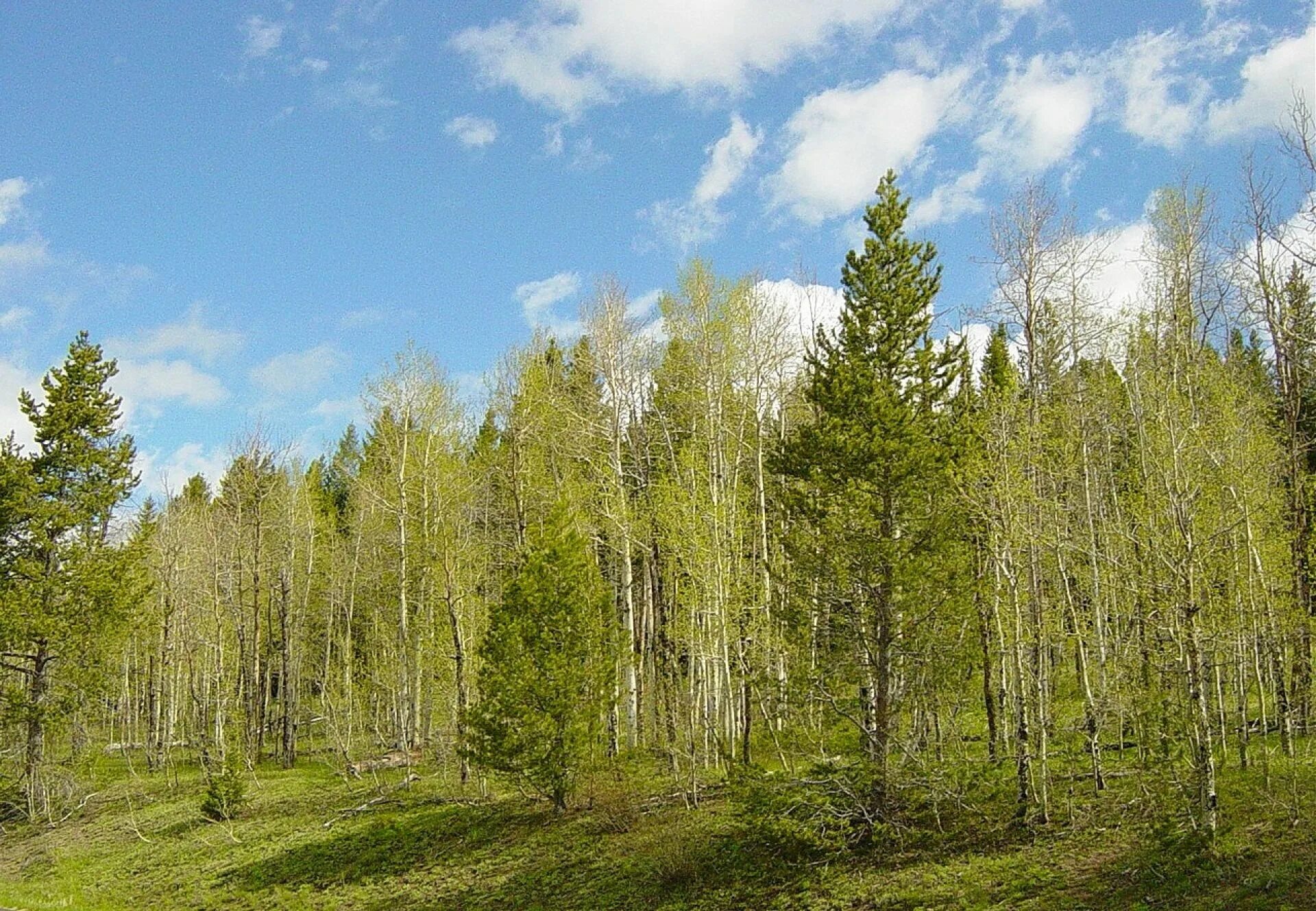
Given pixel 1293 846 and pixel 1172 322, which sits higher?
pixel 1172 322

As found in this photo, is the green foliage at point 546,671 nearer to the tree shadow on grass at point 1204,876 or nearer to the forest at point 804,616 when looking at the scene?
the forest at point 804,616

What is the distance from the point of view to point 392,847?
60.9 feet

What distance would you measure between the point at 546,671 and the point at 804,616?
5686 mm

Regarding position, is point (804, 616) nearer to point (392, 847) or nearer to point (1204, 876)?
point (1204, 876)

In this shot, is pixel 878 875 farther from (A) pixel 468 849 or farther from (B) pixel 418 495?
(B) pixel 418 495

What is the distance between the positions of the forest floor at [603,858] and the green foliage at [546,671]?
140cm

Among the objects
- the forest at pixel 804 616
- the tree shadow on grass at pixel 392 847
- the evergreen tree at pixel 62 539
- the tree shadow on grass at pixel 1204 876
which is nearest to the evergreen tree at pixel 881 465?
the forest at pixel 804 616

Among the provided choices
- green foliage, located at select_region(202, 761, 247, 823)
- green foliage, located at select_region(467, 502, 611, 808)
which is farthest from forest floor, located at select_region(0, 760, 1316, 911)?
green foliage, located at select_region(467, 502, 611, 808)

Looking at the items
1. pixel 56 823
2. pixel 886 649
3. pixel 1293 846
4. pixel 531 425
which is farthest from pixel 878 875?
pixel 56 823

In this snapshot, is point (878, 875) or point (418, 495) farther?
point (418, 495)

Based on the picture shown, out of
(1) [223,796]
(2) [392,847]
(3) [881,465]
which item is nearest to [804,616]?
(3) [881,465]

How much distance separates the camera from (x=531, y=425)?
21953 mm

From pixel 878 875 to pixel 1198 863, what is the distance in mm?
4074

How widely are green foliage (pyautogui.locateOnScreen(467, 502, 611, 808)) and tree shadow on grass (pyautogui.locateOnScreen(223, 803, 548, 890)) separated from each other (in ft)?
4.60
